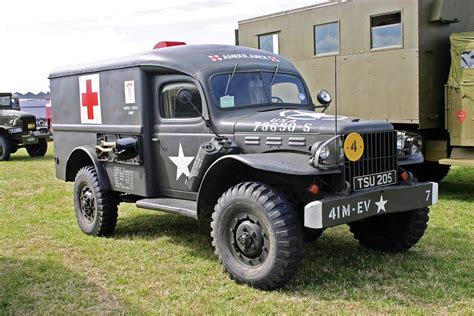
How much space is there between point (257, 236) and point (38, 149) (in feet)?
50.0

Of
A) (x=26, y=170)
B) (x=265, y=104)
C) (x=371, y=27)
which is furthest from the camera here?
(x=26, y=170)

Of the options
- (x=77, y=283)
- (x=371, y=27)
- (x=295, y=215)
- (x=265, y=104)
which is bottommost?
(x=77, y=283)

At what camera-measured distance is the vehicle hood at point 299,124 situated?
184 inches

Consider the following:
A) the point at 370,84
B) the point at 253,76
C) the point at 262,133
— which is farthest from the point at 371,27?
the point at 262,133

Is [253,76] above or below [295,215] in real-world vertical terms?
above

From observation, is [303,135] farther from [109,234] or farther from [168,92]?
[109,234]

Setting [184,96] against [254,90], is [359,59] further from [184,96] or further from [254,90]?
[184,96]

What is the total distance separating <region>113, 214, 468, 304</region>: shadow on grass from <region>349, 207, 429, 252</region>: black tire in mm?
95

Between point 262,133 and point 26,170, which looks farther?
point 26,170

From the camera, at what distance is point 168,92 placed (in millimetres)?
5961

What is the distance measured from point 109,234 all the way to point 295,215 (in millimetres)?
2833

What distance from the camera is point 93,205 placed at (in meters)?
6.72

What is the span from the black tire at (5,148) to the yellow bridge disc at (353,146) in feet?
48.5

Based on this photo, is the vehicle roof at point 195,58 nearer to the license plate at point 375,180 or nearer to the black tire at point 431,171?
the license plate at point 375,180
